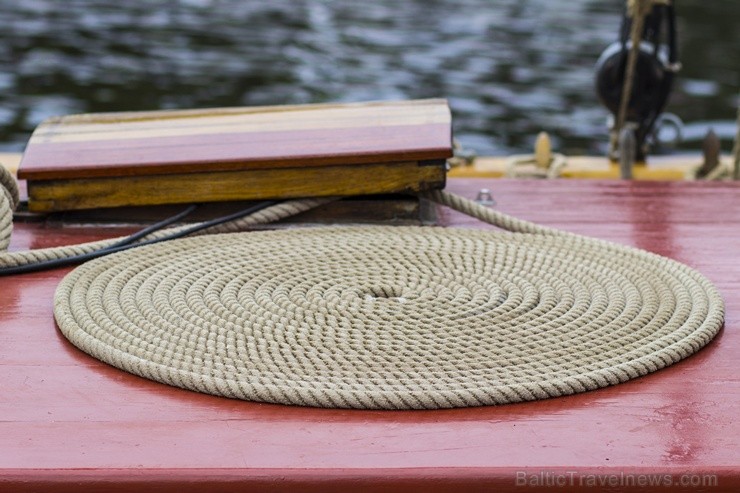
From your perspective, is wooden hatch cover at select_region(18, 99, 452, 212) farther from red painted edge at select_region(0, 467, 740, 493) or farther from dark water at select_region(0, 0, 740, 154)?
dark water at select_region(0, 0, 740, 154)

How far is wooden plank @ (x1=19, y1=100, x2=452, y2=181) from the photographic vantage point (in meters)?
1.91

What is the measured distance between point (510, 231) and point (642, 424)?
0.75 m

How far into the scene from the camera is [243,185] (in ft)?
6.30

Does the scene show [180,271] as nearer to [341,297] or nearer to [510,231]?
[341,297]

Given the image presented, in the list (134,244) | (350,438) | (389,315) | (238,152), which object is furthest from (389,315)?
(238,152)

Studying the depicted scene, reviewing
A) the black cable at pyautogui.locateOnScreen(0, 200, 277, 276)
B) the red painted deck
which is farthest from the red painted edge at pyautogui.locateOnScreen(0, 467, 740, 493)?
the black cable at pyautogui.locateOnScreen(0, 200, 277, 276)

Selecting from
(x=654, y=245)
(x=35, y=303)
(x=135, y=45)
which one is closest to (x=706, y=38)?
(x=135, y=45)

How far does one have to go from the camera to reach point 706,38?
367 inches

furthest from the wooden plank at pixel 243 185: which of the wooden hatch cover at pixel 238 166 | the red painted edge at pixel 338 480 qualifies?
the red painted edge at pixel 338 480

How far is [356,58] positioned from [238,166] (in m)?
6.98

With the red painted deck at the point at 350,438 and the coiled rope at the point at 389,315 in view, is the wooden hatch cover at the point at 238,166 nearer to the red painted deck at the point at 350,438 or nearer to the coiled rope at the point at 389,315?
the coiled rope at the point at 389,315

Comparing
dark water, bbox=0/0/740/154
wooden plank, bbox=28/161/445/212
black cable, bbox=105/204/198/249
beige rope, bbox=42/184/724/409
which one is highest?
beige rope, bbox=42/184/724/409

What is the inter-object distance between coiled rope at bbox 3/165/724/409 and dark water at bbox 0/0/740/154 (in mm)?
4704

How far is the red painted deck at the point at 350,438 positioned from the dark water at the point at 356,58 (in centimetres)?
513
